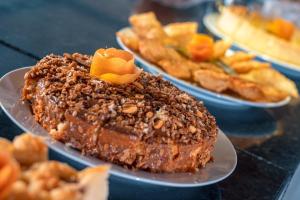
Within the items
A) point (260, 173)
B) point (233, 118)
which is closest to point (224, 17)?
point (233, 118)

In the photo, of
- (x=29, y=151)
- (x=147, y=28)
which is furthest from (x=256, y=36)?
(x=29, y=151)

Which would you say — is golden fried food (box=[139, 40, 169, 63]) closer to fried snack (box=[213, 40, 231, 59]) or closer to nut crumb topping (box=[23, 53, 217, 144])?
fried snack (box=[213, 40, 231, 59])

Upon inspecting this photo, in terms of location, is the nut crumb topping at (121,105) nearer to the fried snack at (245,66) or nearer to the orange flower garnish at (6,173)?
the orange flower garnish at (6,173)

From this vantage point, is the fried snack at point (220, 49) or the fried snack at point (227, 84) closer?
the fried snack at point (227, 84)

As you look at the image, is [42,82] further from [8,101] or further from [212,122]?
[212,122]

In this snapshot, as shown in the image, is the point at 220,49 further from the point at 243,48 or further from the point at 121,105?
the point at 121,105

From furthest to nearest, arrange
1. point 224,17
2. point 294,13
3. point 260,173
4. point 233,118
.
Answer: point 294,13 < point 224,17 < point 233,118 < point 260,173

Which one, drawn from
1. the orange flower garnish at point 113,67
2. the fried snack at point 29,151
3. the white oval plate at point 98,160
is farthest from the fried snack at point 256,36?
the fried snack at point 29,151
